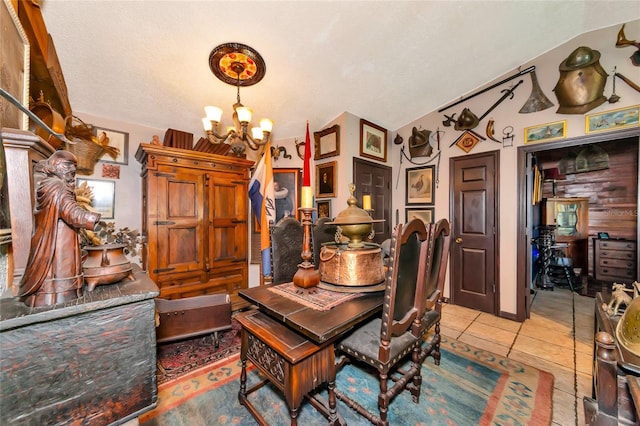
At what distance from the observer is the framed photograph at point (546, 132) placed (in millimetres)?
2604

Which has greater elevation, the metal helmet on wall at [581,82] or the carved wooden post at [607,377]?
the metal helmet on wall at [581,82]

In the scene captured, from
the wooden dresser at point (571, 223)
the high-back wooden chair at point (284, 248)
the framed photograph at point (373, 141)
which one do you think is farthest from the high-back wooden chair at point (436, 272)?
the wooden dresser at point (571, 223)

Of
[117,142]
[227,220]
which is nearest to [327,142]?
[227,220]

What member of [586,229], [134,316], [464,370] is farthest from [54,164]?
[586,229]

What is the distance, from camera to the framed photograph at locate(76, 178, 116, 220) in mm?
2578

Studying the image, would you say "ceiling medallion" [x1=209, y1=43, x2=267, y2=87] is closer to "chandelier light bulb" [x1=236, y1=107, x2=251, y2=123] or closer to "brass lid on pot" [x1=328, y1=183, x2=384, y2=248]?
"chandelier light bulb" [x1=236, y1=107, x2=251, y2=123]

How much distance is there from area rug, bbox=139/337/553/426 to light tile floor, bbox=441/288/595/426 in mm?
115

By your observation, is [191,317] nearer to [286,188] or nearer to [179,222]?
[179,222]

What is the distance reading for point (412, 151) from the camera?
3.68m

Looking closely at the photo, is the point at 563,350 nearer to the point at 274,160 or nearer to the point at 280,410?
the point at 280,410

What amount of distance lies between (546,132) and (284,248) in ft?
10.6

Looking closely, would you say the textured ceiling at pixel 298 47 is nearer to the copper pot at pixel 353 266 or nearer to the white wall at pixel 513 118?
the white wall at pixel 513 118

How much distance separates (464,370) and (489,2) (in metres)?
3.14

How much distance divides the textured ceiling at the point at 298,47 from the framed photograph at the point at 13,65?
3.11 feet
